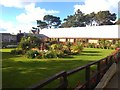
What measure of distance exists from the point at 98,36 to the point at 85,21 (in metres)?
53.1

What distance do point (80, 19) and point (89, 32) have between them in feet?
164

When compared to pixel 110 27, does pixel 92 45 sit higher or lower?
lower

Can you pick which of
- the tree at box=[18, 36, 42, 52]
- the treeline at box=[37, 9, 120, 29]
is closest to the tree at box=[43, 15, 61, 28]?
the treeline at box=[37, 9, 120, 29]

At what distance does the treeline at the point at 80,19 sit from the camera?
3500 inches

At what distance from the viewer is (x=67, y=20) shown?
112m

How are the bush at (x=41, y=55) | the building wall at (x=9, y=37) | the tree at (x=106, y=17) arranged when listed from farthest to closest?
the tree at (x=106, y=17) < the building wall at (x=9, y=37) < the bush at (x=41, y=55)

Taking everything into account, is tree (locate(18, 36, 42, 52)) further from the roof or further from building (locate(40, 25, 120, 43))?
the roof

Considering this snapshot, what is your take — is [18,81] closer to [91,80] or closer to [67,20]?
[91,80]

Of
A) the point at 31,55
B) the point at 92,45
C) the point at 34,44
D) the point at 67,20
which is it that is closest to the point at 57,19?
the point at 67,20

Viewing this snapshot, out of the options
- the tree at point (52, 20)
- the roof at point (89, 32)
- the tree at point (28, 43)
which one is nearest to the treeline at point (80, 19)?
the tree at point (52, 20)

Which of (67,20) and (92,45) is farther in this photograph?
(67,20)

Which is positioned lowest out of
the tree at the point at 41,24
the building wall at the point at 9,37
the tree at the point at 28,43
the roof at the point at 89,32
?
the tree at the point at 28,43

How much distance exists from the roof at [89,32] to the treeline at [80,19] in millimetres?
35342

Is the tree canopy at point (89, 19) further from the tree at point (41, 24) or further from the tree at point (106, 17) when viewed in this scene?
the tree at point (41, 24)
